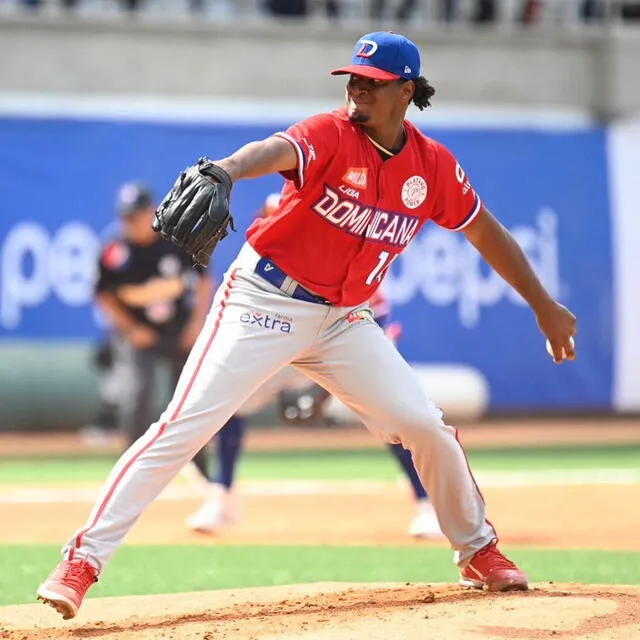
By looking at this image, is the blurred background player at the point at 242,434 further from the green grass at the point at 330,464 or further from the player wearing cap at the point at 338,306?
the green grass at the point at 330,464

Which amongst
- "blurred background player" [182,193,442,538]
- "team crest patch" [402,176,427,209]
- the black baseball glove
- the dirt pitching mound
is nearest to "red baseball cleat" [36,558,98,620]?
the dirt pitching mound

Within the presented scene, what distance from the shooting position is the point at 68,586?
14.9ft

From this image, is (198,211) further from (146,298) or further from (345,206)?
(146,298)

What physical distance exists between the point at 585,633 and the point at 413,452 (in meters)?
1.04

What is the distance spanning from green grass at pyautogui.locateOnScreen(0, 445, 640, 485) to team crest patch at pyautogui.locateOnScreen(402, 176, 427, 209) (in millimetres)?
6143

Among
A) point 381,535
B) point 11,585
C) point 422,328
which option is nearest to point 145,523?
point 381,535

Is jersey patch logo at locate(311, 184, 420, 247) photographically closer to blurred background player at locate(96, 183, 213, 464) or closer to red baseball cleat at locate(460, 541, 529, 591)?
red baseball cleat at locate(460, 541, 529, 591)

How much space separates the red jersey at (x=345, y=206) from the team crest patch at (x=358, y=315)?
0.05m

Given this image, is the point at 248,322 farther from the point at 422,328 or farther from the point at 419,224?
the point at 422,328

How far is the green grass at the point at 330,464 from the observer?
1138 centimetres

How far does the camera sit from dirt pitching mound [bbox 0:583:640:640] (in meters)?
4.55

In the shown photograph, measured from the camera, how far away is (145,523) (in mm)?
8570

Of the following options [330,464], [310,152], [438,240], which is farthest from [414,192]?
[438,240]

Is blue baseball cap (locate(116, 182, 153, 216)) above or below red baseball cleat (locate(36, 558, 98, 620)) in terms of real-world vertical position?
above
